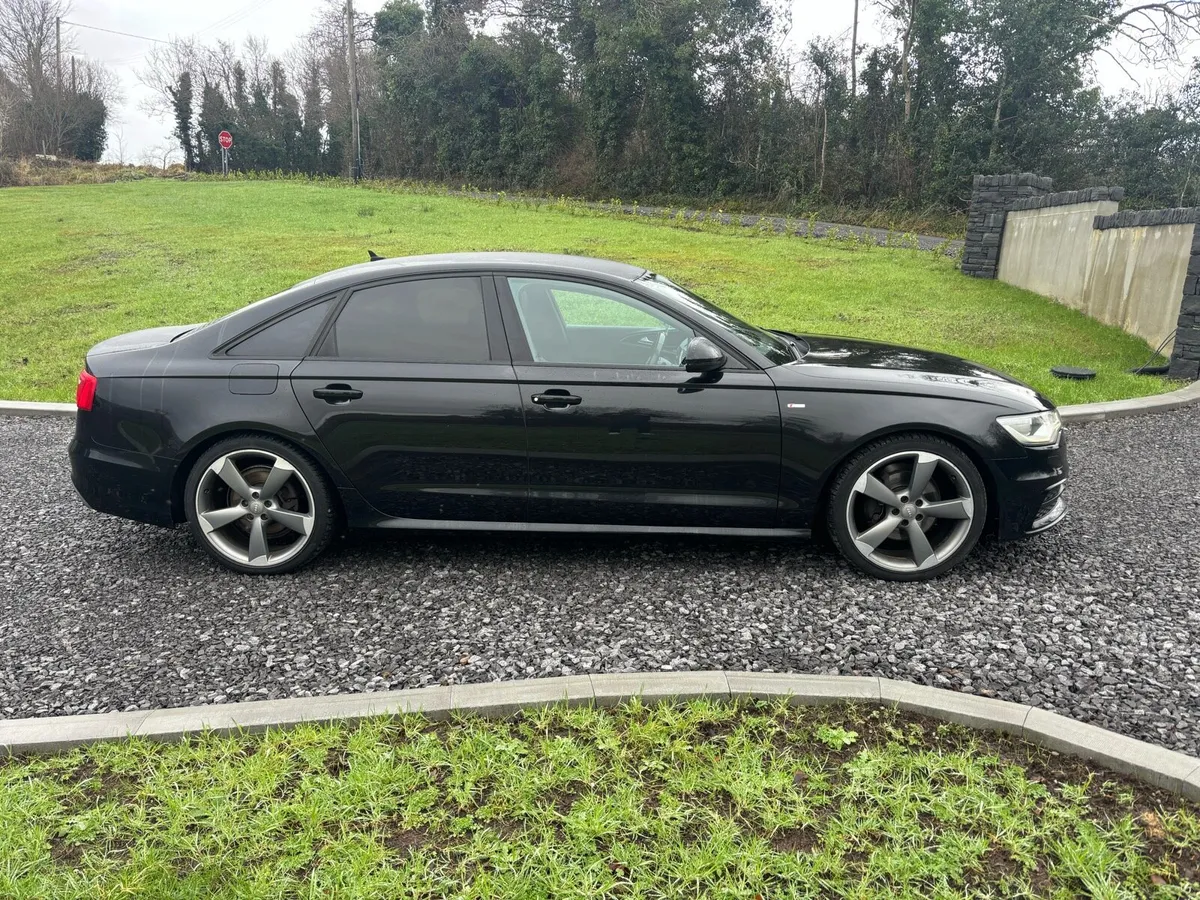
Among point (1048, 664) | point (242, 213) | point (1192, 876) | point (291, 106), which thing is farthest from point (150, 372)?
point (291, 106)

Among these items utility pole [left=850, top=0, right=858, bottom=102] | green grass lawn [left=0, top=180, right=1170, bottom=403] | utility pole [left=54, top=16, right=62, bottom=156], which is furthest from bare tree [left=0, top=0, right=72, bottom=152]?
utility pole [left=850, top=0, right=858, bottom=102]

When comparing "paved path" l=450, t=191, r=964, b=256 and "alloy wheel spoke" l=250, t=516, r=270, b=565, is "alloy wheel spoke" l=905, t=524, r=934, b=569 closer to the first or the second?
"alloy wheel spoke" l=250, t=516, r=270, b=565

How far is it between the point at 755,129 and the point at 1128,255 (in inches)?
889

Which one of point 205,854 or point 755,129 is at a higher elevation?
point 755,129

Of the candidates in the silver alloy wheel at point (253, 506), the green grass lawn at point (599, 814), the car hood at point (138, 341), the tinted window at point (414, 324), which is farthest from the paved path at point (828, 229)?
the green grass lawn at point (599, 814)

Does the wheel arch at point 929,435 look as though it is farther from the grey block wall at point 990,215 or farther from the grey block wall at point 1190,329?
the grey block wall at point 990,215

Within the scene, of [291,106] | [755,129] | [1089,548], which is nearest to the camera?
[1089,548]

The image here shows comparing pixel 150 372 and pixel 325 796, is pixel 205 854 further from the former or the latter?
pixel 150 372

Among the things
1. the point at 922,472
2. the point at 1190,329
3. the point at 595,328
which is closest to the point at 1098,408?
the point at 1190,329

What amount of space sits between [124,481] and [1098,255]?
12138 mm

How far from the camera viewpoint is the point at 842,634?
11.8 ft

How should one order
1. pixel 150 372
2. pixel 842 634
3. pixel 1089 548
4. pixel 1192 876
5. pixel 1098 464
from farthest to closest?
pixel 1098 464 < pixel 1089 548 < pixel 150 372 < pixel 842 634 < pixel 1192 876

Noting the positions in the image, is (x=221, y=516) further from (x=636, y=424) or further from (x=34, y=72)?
(x=34, y=72)

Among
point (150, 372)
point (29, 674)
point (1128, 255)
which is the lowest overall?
point (29, 674)
